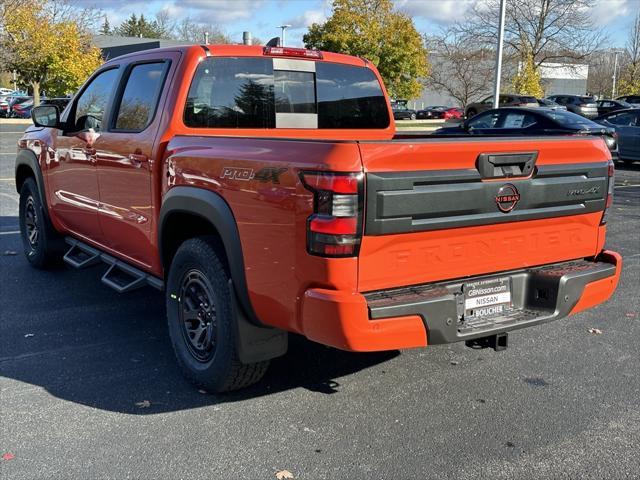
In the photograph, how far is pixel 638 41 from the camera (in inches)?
2023

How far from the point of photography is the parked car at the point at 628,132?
55.7 feet

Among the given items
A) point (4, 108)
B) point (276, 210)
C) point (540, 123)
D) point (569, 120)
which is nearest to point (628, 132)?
point (569, 120)

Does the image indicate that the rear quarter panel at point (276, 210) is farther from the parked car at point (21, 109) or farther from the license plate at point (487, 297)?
the parked car at point (21, 109)

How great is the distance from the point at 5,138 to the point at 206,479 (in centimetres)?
2449

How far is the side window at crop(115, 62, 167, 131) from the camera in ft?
14.3

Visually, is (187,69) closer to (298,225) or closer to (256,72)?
(256,72)

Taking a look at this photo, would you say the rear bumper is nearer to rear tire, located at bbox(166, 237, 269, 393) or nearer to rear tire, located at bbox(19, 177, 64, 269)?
rear tire, located at bbox(166, 237, 269, 393)

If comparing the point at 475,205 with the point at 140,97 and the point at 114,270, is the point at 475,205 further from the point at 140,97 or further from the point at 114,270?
the point at 114,270

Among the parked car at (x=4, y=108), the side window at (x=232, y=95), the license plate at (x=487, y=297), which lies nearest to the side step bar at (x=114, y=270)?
the side window at (x=232, y=95)

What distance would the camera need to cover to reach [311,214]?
294 cm

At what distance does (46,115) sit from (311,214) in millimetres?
3656

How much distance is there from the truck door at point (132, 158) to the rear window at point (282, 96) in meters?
0.28

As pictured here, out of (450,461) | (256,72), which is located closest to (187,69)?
(256,72)

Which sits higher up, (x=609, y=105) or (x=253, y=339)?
(x=609, y=105)
